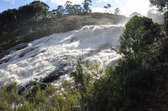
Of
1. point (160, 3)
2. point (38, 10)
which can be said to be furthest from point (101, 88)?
point (38, 10)

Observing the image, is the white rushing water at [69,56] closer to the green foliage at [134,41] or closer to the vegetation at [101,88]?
the green foliage at [134,41]

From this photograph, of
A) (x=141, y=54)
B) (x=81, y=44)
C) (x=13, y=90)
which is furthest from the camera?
(x=81, y=44)

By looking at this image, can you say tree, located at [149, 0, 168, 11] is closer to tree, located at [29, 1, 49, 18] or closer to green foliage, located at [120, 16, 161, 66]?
green foliage, located at [120, 16, 161, 66]

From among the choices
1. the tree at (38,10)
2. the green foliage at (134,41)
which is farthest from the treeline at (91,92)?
the tree at (38,10)

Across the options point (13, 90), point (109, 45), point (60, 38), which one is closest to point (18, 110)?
point (13, 90)

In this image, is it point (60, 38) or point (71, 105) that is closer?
point (71, 105)

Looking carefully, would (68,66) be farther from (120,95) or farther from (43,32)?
(43,32)

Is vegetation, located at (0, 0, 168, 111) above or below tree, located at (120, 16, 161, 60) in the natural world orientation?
below

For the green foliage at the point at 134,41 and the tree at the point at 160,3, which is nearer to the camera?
the green foliage at the point at 134,41

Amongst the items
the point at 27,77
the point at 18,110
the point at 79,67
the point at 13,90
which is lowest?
the point at 27,77

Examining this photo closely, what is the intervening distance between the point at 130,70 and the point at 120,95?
1413mm

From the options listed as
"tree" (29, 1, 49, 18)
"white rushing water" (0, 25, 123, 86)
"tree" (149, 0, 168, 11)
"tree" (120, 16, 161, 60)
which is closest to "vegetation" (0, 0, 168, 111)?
"tree" (120, 16, 161, 60)

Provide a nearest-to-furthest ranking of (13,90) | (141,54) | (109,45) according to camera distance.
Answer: (13,90) < (141,54) < (109,45)

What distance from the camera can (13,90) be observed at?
5.14m
